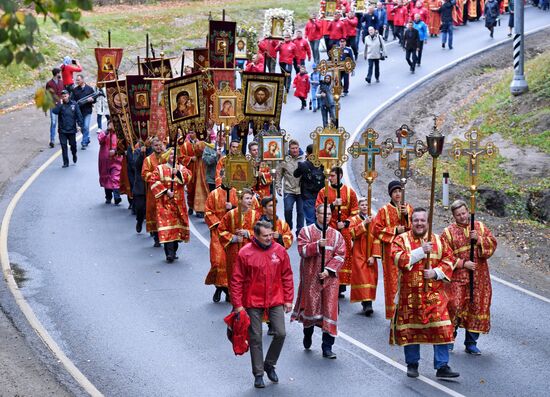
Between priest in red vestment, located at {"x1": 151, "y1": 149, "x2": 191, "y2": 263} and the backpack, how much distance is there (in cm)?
201

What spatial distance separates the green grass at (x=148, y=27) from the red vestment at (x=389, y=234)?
22.3 metres

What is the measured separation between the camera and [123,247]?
20.0 m

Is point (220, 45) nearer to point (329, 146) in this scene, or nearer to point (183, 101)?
point (183, 101)

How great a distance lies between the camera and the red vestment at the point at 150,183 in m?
19.3

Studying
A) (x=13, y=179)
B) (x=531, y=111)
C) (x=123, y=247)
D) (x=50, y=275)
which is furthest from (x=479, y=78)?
(x=50, y=275)

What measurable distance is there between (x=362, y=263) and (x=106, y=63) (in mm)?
8497

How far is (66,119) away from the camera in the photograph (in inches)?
1027

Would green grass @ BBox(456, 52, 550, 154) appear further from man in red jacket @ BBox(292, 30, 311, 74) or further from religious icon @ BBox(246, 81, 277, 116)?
religious icon @ BBox(246, 81, 277, 116)

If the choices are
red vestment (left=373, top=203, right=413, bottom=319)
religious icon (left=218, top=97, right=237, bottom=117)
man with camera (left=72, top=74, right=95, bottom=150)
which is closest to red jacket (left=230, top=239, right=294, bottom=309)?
red vestment (left=373, top=203, right=413, bottom=319)

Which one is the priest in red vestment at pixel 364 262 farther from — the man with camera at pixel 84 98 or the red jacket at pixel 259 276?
the man with camera at pixel 84 98

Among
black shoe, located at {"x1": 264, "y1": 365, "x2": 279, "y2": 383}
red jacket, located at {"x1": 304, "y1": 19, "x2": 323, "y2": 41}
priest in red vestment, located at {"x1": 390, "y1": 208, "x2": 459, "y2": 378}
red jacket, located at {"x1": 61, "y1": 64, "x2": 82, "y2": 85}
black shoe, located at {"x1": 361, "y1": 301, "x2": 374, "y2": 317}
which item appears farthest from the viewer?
red jacket, located at {"x1": 304, "y1": 19, "x2": 323, "y2": 41}

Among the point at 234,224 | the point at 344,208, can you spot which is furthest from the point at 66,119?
the point at 234,224

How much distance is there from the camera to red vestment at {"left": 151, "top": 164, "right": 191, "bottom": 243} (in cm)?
1898

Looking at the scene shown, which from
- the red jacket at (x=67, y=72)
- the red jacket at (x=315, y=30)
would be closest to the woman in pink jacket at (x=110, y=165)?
the red jacket at (x=67, y=72)
